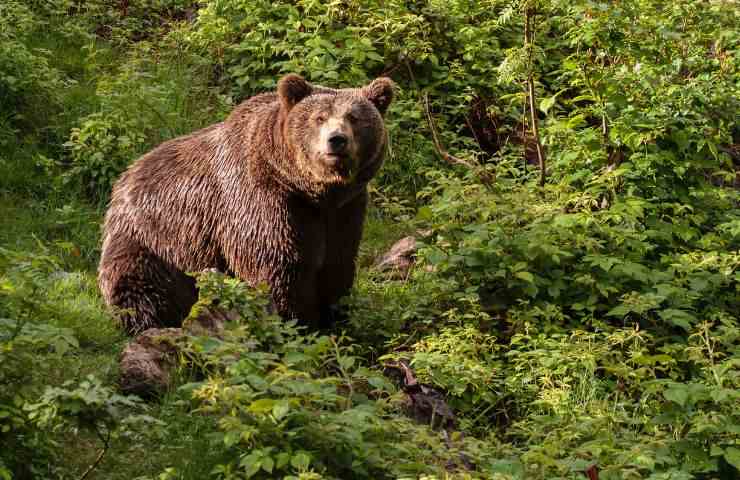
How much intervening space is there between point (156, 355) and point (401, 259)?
276 centimetres

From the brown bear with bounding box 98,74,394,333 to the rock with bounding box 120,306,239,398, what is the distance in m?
0.91

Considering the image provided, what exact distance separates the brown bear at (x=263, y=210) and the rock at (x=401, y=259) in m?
0.88

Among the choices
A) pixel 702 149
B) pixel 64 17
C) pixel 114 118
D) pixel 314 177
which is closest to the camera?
pixel 314 177

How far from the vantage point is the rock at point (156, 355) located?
18.7 feet

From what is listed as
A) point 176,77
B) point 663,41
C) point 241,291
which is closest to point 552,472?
point 241,291

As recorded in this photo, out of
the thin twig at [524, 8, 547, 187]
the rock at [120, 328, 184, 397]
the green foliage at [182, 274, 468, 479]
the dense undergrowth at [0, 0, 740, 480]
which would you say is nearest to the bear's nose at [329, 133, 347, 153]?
the dense undergrowth at [0, 0, 740, 480]

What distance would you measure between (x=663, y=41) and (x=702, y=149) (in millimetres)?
858

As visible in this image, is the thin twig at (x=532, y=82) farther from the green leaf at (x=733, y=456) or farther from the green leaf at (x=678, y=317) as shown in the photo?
the green leaf at (x=733, y=456)

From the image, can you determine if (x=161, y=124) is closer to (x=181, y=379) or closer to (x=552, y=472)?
(x=181, y=379)

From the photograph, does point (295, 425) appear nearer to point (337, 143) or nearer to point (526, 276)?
point (337, 143)

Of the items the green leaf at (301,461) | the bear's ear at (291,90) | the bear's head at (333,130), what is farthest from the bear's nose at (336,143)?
the green leaf at (301,461)

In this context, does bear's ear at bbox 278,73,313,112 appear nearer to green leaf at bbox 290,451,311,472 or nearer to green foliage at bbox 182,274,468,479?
green foliage at bbox 182,274,468,479

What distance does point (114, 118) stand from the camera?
9.05m

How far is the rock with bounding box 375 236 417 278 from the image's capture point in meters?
8.15
